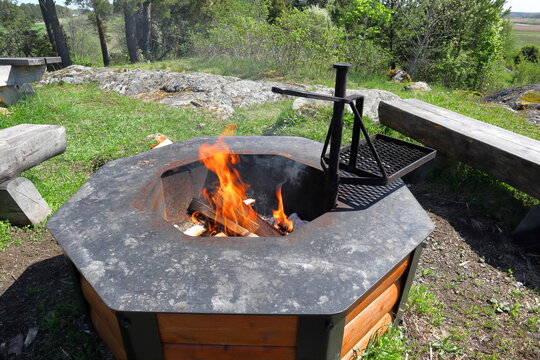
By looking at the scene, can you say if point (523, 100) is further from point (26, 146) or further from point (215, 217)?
point (26, 146)

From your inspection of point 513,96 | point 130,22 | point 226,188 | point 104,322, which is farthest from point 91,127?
point 130,22

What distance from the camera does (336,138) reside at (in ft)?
6.27

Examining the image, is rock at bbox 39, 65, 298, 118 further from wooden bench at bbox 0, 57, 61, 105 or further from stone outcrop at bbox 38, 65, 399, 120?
wooden bench at bbox 0, 57, 61, 105

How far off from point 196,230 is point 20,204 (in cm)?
198

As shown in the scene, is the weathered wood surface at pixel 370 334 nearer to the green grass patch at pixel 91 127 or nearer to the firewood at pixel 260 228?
the firewood at pixel 260 228

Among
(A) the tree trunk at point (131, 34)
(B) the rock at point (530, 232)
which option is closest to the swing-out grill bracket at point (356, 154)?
(B) the rock at point (530, 232)

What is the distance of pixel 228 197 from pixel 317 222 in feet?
3.25

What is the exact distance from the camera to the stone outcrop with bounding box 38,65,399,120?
25.2ft

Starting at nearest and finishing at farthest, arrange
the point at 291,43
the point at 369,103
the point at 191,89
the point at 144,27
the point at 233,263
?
the point at 233,263
the point at 369,103
the point at 191,89
the point at 291,43
the point at 144,27

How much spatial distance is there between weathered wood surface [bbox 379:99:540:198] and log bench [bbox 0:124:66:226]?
14.0 ft

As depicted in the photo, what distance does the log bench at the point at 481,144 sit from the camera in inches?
131

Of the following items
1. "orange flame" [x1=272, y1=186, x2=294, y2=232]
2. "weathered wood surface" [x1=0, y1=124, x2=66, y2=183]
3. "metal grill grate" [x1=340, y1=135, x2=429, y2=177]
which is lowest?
"orange flame" [x1=272, y1=186, x2=294, y2=232]

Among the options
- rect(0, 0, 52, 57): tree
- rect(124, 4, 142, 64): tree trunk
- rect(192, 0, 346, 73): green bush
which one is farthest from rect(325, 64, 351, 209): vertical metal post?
rect(0, 0, 52, 57): tree

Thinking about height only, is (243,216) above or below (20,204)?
above
